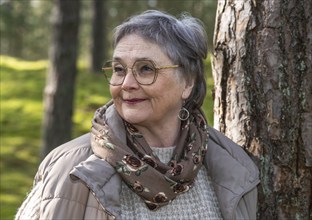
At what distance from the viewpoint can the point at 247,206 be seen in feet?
8.86

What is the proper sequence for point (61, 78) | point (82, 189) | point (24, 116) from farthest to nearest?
point (24, 116), point (61, 78), point (82, 189)

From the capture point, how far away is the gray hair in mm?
2520

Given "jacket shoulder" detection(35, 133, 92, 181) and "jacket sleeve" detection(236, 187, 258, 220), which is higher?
"jacket shoulder" detection(35, 133, 92, 181)

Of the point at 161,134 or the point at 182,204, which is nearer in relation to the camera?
the point at 182,204

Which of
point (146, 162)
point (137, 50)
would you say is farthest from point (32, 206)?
point (137, 50)

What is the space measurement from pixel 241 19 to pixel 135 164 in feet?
3.50

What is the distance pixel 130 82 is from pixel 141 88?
0.06 metres

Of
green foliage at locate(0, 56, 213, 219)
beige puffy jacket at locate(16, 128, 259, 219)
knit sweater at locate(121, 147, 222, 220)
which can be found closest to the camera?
beige puffy jacket at locate(16, 128, 259, 219)

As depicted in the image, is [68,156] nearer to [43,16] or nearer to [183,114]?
[183,114]

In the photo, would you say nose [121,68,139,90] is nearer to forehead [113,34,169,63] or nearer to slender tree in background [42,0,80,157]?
forehead [113,34,169,63]

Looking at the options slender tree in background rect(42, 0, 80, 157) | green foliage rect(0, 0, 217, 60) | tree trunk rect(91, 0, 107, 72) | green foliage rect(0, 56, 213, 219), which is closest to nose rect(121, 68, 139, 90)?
green foliage rect(0, 56, 213, 219)

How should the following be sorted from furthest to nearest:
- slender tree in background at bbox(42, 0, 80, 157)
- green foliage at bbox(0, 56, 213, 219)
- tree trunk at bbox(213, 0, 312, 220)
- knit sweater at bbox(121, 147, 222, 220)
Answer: green foliage at bbox(0, 56, 213, 219)
slender tree in background at bbox(42, 0, 80, 157)
tree trunk at bbox(213, 0, 312, 220)
knit sweater at bbox(121, 147, 222, 220)

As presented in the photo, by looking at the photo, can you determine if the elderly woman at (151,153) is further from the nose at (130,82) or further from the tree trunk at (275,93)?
the tree trunk at (275,93)

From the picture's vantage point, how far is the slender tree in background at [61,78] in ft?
24.6
